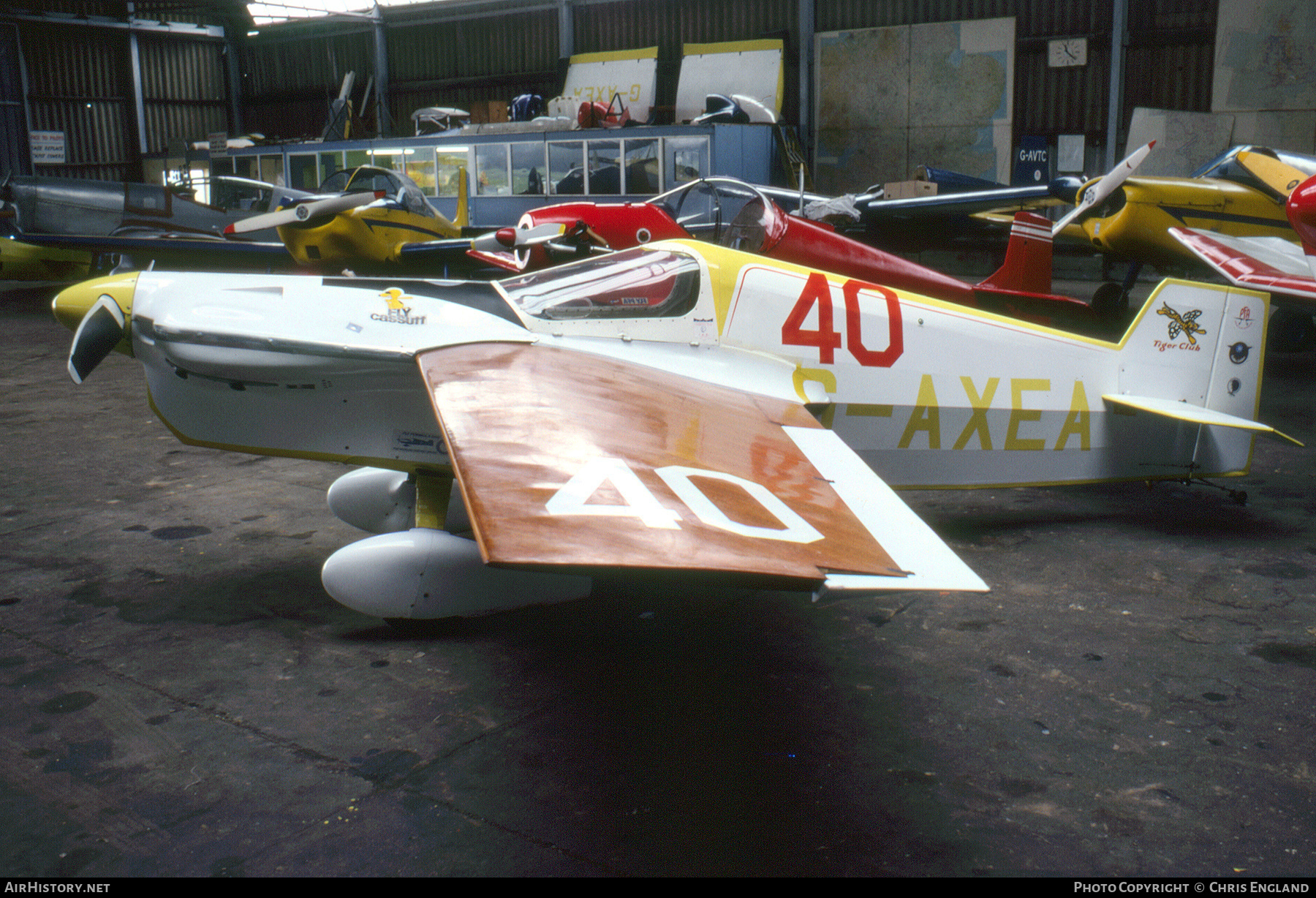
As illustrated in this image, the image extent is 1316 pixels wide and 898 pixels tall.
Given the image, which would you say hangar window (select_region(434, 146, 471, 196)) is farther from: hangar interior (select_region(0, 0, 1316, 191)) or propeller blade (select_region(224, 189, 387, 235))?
hangar interior (select_region(0, 0, 1316, 191))

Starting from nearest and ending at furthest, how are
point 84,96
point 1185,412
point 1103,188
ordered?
point 1185,412, point 1103,188, point 84,96

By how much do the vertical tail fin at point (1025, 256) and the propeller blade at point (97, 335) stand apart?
22.9 feet

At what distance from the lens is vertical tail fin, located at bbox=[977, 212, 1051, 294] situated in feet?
27.8

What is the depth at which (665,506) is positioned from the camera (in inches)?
91.6

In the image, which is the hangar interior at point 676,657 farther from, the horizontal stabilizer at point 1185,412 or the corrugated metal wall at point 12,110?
the corrugated metal wall at point 12,110

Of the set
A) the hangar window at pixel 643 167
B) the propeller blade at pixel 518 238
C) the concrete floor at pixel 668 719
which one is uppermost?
the hangar window at pixel 643 167

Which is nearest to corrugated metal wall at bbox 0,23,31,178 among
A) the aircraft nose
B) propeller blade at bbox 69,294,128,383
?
the aircraft nose

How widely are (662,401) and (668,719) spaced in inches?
44.3

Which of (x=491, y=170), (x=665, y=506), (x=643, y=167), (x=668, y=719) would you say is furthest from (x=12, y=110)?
(x=665, y=506)

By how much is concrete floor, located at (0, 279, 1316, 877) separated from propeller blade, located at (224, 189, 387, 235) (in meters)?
6.93

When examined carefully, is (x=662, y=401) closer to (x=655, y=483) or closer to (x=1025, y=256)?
(x=655, y=483)

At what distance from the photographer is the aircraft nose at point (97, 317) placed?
3717 mm

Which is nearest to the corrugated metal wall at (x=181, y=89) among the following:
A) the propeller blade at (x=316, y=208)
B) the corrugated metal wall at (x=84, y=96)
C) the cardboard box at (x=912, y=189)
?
the corrugated metal wall at (x=84, y=96)
